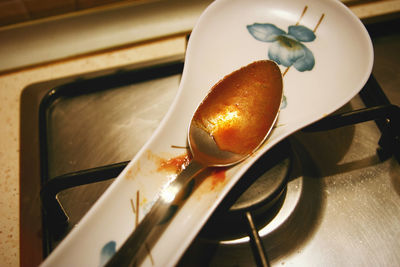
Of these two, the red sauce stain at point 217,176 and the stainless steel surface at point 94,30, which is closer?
the red sauce stain at point 217,176

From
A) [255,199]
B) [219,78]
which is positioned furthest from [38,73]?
[255,199]

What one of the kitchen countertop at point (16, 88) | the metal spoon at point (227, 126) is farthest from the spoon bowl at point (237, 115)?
the kitchen countertop at point (16, 88)

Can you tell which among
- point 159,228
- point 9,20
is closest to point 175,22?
point 9,20

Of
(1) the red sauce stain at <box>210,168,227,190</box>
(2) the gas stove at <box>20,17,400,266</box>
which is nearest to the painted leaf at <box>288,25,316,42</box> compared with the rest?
(2) the gas stove at <box>20,17,400,266</box>

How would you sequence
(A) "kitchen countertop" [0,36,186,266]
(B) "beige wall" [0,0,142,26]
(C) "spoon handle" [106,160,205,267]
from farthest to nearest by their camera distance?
(B) "beige wall" [0,0,142,26]
(A) "kitchen countertop" [0,36,186,266]
(C) "spoon handle" [106,160,205,267]

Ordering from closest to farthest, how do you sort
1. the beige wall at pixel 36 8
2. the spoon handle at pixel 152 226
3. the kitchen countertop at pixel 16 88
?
the spoon handle at pixel 152 226 → the kitchen countertop at pixel 16 88 → the beige wall at pixel 36 8

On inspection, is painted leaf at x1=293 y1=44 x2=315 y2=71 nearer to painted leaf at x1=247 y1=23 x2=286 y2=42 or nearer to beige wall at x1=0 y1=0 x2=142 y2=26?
painted leaf at x1=247 y1=23 x2=286 y2=42

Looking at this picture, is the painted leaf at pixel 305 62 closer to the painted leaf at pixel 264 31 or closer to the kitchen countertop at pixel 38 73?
the painted leaf at pixel 264 31
